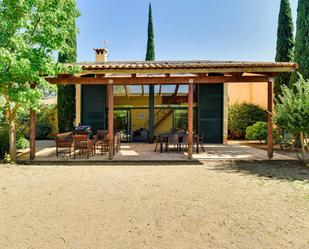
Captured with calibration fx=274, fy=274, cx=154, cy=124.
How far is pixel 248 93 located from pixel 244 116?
2.55 meters

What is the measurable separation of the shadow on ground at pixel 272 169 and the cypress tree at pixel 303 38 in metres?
6.32

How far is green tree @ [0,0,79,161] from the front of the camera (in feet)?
25.9

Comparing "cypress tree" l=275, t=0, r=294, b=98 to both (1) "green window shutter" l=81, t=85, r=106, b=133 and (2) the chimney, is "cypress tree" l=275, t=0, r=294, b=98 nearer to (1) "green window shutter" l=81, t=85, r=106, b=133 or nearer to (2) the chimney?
(1) "green window shutter" l=81, t=85, r=106, b=133

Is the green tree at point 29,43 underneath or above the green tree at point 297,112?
above

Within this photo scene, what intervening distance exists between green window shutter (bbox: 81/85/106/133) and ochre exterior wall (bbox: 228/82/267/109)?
30.0 ft

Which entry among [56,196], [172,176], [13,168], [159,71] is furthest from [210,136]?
[56,196]

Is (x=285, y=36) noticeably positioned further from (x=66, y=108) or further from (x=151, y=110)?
(x=66, y=108)

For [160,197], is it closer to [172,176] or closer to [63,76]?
[172,176]

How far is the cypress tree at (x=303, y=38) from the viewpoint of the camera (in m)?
13.4

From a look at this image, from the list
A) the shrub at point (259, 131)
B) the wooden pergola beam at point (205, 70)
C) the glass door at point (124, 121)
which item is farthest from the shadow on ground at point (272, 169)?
the glass door at point (124, 121)

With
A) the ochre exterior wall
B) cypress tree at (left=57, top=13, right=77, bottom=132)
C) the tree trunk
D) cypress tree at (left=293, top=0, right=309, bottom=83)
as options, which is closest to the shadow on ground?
cypress tree at (left=293, top=0, right=309, bottom=83)

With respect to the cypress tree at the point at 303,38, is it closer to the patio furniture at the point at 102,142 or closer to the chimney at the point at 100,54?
the patio furniture at the point at 102,142

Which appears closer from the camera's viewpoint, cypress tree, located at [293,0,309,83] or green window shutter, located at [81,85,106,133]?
cypress tree, located at [293,0,309,83]

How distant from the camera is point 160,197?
5414 millimetres
